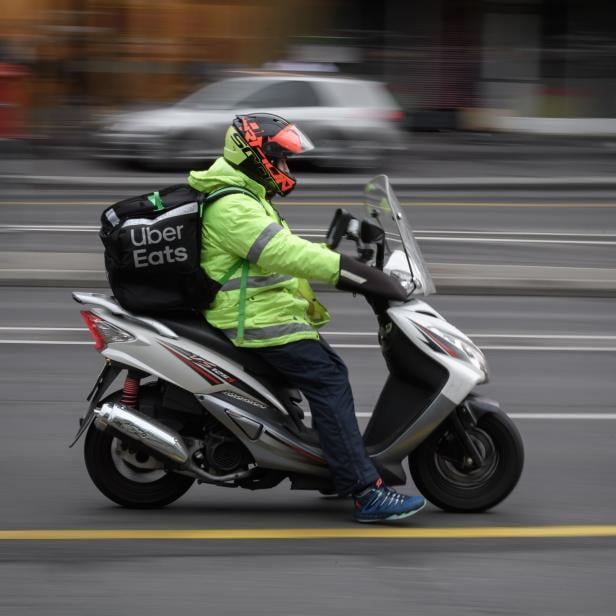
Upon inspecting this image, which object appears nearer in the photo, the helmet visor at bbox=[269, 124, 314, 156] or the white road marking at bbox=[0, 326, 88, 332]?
the helmet visor at bbox=[269, 124, 314, 156]

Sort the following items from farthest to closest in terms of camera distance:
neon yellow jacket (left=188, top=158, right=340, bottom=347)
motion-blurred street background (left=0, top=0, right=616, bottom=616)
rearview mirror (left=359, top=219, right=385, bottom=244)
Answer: neon yellow jacket (left=188, top=158, right=340, bottom=347) < rearview mirror (left=359, top=219, right=385, bottom=244) < motion-blurred street background (left=0, top=0, right=616, bottom=616)

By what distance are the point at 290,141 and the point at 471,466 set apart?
A: 5.02 ft

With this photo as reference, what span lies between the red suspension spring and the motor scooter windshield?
117 centimetres

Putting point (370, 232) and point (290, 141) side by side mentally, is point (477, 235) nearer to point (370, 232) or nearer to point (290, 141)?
point (290, 141)

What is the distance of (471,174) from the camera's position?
901 inches

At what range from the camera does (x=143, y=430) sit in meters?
5.76

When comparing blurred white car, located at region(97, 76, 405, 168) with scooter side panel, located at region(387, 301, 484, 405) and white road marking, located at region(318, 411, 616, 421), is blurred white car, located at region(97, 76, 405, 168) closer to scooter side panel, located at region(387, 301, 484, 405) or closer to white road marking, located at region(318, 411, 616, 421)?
white road marking, located at region(318, 411, 616, 421)

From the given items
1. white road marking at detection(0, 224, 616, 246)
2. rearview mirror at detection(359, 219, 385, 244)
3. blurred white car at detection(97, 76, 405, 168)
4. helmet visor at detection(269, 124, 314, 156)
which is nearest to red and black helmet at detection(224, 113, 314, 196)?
helmet visor at detection(269, 124, 314, 156)

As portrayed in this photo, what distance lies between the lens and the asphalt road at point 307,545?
16.2ft

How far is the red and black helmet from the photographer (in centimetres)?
565

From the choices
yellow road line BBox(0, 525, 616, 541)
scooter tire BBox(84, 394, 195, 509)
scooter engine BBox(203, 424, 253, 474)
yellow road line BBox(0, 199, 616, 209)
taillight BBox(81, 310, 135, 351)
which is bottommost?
yellow road line BBox(0, 199, 616, 209)

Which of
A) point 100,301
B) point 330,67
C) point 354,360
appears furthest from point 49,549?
point 330,67

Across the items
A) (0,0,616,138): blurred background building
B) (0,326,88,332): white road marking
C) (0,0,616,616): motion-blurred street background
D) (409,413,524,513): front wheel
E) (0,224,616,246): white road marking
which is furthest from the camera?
(0,0,616,138): blurred background building

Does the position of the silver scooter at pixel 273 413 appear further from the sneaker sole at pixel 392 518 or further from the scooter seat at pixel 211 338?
the sneaker sole at pixel 392 518
